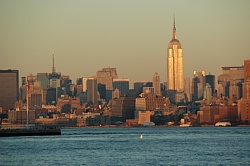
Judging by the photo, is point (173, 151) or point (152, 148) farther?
point (152, 148)

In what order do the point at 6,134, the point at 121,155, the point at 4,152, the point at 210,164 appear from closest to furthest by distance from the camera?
the point at 210,164
the point at 121,155
the point at 4,152
the point at 6,134

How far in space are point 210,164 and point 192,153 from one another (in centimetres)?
1382

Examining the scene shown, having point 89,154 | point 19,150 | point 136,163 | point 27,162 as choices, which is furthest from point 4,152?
point 136,163

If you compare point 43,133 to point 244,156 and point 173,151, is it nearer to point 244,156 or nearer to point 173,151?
point 173,151

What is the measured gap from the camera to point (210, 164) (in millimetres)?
77938

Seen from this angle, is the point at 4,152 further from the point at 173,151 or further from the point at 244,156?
the point at 244,156

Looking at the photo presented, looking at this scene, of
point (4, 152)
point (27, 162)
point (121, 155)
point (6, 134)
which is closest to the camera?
point (27, 162)

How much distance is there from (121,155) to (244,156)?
12.6 metres

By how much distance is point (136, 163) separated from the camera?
80125 mm

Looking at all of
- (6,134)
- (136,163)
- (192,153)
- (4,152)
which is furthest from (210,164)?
(6,134)

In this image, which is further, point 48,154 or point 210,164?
point 48,154

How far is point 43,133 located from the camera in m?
162

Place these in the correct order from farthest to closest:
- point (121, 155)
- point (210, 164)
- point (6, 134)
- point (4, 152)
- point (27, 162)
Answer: point (6, 134) < point (4, 152) < point (121, 155) < point (27, 162) < point (210, 164)

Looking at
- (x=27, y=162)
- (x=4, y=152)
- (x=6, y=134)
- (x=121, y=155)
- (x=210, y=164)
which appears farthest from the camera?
(x=6, y=134)
